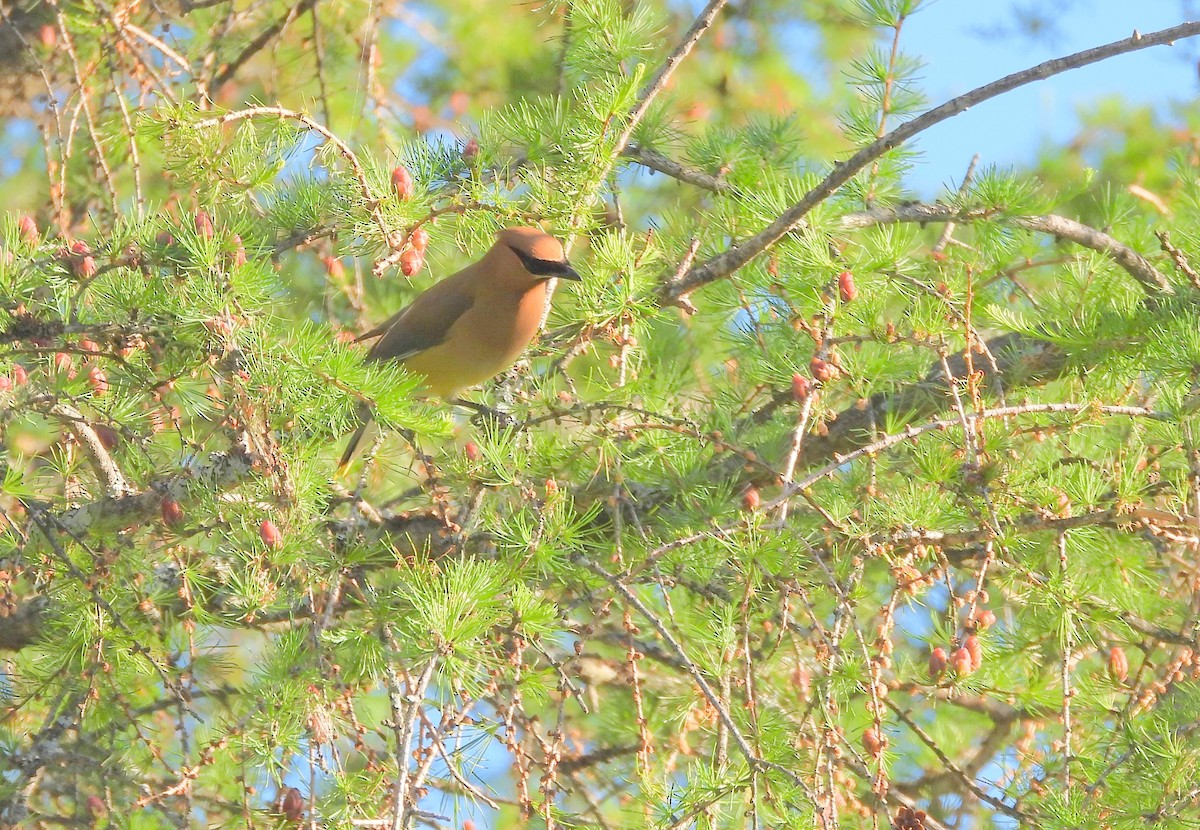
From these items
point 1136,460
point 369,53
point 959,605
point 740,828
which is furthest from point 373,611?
point 369,53

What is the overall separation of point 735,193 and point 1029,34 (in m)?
2.27

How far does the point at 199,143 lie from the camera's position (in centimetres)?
264

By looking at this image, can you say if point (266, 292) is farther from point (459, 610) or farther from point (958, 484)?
point (958, 484)

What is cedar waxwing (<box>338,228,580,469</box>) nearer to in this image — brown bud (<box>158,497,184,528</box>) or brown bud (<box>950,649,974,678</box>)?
brown bud (<box>158,497,184,528</box>)

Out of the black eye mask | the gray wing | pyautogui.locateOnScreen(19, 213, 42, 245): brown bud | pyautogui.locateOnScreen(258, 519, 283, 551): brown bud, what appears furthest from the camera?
the gray wing

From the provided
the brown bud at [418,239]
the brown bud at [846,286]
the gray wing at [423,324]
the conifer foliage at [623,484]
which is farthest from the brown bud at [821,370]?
the gray wing at [423,324]

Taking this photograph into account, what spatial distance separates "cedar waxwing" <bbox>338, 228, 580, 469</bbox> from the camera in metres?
3.54

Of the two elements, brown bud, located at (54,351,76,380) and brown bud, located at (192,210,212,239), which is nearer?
brown bud, located at (192,210,212,239)

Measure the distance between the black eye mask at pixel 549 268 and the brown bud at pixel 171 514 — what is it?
3.53ft

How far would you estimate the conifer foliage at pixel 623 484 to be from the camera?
7.45ft

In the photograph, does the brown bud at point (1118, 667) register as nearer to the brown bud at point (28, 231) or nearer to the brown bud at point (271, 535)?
the brown bud at point (271, 535)

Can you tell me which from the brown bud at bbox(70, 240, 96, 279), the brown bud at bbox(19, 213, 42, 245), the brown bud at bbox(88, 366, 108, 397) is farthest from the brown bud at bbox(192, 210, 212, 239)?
the brown bud at bbox(88, 366, 108, 397)

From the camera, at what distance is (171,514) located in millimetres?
2594

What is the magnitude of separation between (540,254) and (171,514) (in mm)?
1152
